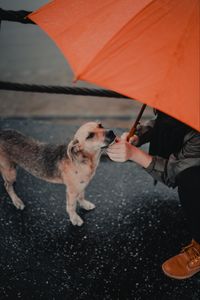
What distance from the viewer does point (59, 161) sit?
10.4 ft

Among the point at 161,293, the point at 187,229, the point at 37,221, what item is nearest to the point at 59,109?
the point at 37,221

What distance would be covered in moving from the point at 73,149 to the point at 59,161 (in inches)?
13.7

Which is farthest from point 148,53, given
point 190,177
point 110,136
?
point 190,177

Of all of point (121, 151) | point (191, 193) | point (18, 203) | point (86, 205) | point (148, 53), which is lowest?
point (18, 203)

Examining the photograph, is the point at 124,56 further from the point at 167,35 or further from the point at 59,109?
the point at 59,109

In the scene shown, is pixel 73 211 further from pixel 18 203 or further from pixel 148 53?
pixel 148 53

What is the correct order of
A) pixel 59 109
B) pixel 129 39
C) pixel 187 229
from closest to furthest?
pixel 129 39, pixel 187 229, pixel 59 109

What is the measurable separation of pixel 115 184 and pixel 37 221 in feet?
3.15

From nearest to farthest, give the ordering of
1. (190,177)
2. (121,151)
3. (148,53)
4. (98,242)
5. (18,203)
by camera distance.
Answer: (148,53)
(121,151)
(190,177)
(98,242)
(18,203)

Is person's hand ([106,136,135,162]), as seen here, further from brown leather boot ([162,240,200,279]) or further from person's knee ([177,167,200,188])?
brown leather boot ([162,240,200,279])

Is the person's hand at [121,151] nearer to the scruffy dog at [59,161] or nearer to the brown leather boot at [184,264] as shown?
the scruffy dog at [59,161]

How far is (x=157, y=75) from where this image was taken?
185 cm

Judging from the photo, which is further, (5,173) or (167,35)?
(5,173)

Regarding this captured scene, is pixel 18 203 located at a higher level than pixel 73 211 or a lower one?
lower
